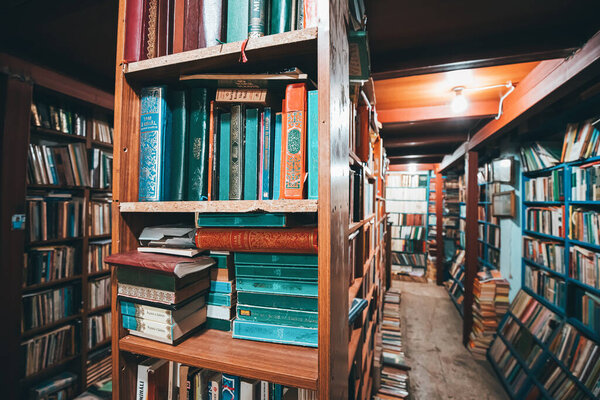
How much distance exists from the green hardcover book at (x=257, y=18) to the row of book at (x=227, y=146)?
5.8 inches

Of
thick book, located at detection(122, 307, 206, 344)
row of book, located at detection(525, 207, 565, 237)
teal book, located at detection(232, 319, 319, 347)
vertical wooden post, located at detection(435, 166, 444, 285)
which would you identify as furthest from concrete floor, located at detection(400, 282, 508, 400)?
thick book, located at detection(122, 307, 206, 344)

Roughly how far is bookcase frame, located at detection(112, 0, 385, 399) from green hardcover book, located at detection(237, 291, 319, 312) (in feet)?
0.24

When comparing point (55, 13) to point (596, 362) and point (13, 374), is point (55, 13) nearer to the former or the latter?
point (13, 374)

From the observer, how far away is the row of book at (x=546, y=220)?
89.0 inches

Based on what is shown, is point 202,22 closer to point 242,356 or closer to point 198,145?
point 198,145

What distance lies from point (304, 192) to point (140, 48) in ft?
2.12

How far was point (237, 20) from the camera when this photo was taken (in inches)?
28.1

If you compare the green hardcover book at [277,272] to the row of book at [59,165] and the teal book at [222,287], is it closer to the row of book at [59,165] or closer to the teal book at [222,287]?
the teal book at [222,287]

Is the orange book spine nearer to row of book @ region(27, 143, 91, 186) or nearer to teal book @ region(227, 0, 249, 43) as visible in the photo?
teal book @ region(227, 0, 249, 43)

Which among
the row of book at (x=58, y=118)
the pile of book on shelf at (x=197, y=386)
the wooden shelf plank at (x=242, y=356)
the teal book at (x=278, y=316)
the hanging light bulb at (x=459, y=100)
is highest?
the hanging light bulb at (x=459, y=100)

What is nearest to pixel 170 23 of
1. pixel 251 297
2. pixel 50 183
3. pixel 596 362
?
pixel 251 297

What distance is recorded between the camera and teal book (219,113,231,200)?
0.73 metres

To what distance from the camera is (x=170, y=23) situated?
30.7 inches

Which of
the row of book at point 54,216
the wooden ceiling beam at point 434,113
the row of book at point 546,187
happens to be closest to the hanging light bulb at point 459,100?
the wooden ceiling beam at point 434,113
